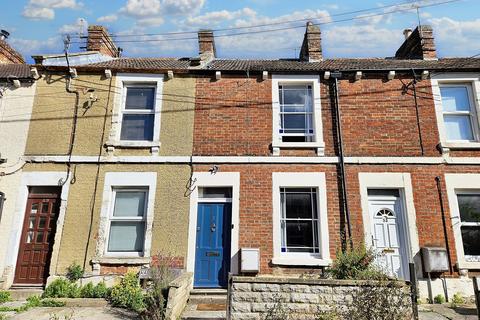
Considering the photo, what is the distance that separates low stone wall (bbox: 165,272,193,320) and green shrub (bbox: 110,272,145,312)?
32.5 inches

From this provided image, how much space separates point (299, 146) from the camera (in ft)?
32.2

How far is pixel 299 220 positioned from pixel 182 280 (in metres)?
3.64

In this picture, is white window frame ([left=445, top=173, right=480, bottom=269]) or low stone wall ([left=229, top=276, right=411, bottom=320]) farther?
white window frame ([left=445, top=173, right=480, bottom=269])

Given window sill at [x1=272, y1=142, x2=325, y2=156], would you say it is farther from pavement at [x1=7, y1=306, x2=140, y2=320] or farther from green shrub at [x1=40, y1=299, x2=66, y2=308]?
green shrub at [x1=40, y1=299, x2=66, y2=308]

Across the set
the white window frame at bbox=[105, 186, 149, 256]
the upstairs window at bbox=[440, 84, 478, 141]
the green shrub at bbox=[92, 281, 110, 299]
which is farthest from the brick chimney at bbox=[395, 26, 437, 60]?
the green shrub at bbox=[92, 281, 110, 299]

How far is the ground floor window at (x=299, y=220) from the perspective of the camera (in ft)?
30.5

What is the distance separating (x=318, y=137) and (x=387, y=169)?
2091 millimetres

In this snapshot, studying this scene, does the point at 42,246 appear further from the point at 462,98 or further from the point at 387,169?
the point at 462,98

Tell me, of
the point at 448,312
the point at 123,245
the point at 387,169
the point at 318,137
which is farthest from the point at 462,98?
the point at 123,245

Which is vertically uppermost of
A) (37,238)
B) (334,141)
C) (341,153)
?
(334,141)

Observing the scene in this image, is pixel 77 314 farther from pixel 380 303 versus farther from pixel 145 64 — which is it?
pixel 145 64

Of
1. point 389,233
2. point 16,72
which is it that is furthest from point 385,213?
point 16,72

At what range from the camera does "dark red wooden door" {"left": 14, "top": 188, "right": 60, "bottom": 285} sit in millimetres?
9047

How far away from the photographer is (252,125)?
10055 mm
